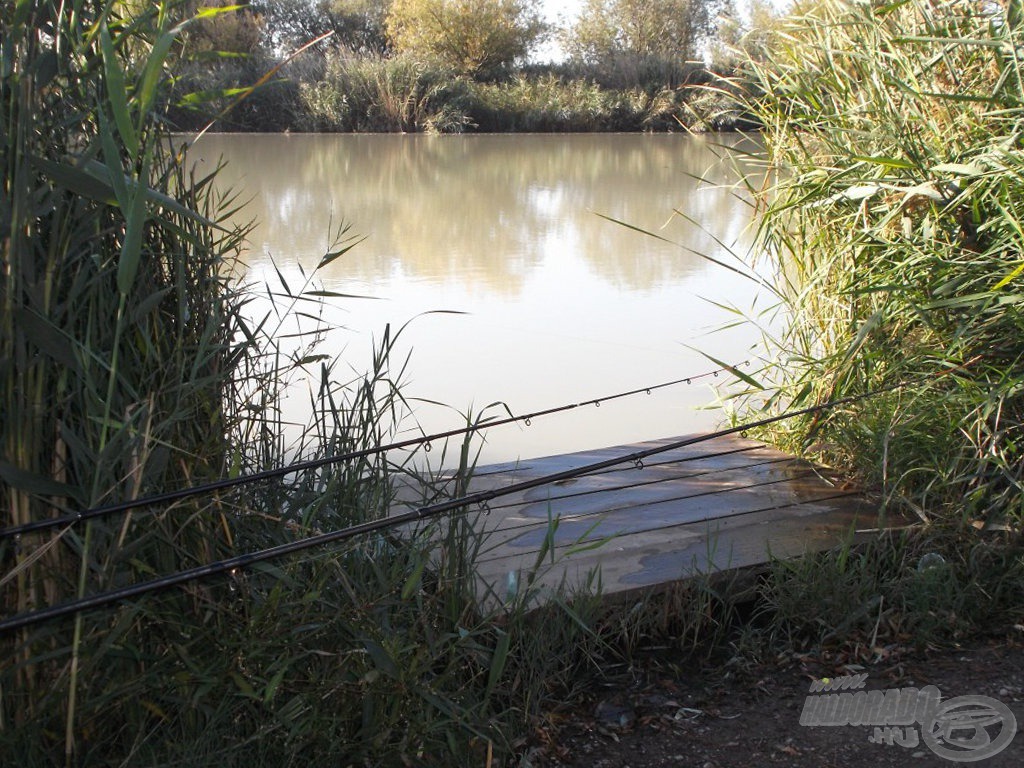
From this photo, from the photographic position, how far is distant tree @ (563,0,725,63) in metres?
25.5

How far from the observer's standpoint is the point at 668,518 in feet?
8.61

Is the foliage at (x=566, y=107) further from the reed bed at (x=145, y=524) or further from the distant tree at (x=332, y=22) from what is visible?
the reed bed at (x=145, y=524)

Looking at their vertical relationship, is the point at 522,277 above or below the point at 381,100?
below

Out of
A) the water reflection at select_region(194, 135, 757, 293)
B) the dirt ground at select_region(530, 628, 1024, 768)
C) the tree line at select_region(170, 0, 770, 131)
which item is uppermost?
the tree line at select_region(170, 0, 770, 131)

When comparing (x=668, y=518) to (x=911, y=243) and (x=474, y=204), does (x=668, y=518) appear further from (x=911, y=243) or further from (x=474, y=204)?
(x=474, y=204)

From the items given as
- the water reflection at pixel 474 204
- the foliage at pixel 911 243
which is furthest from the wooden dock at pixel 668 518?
the water reflection at pixel 474 204

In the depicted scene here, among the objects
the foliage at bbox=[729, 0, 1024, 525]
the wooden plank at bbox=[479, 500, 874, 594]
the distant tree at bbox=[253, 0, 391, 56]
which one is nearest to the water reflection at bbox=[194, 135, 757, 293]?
the foliage at bbox=[729, 0, 1024, 525]

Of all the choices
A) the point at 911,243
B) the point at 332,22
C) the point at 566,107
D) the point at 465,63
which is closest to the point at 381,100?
the point at 566,107

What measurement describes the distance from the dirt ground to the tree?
68.5ft

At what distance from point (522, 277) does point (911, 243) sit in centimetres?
404

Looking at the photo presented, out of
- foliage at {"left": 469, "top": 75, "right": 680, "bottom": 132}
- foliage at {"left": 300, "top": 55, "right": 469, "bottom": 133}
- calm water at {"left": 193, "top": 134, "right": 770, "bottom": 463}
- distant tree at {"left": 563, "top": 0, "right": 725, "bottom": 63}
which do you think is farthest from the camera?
distant tree at {"left": 563, "top": 0, "right": 725, "bottom": 63}

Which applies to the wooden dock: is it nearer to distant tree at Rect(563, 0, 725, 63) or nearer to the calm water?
the calm water

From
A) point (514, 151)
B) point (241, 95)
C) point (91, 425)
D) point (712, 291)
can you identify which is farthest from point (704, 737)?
point (514, 151)

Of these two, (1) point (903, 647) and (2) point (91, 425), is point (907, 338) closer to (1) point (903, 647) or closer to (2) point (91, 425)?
(1) point (903, 647)
